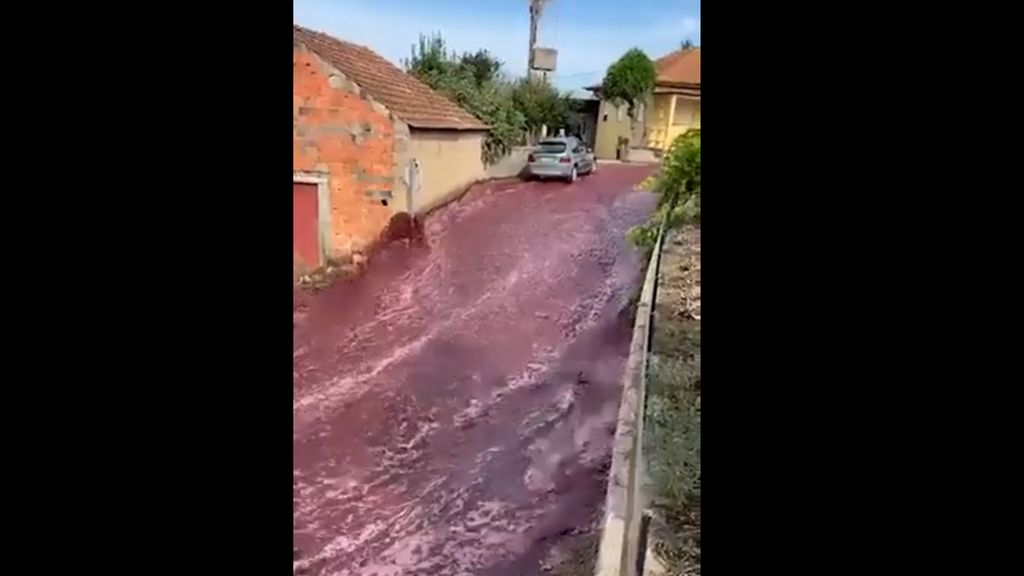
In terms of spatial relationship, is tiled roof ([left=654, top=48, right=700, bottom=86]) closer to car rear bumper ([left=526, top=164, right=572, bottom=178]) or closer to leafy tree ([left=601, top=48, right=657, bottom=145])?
leafy tree ([left=601, top=48, right=657, bottom=145])

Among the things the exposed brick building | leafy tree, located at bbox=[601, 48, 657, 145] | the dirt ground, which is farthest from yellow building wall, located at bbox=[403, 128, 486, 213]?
the dirt ground

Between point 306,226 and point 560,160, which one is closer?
point 306,226

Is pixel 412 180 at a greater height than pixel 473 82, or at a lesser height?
lesser

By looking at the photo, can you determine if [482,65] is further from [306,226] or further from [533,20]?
[306,226]

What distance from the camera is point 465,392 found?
1.36 meters

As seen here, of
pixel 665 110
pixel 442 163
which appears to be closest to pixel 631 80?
pixel 665 110

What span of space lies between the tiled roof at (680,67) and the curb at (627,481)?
386mm

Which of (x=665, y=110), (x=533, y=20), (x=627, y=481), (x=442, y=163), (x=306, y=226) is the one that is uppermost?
(x=533, y=20)

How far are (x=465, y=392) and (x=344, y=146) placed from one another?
43 centimetres
